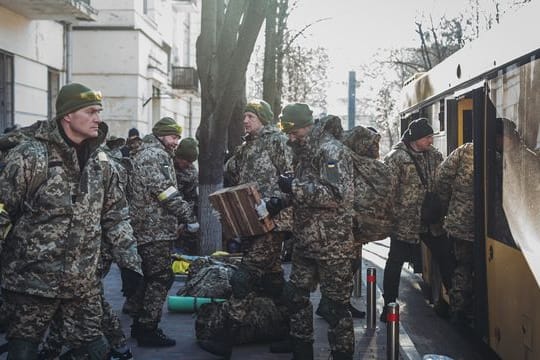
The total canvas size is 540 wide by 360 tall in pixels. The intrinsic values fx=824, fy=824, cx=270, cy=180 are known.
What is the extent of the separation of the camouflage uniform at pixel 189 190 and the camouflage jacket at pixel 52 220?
5443 millimetres

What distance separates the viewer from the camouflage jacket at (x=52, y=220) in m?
4.72

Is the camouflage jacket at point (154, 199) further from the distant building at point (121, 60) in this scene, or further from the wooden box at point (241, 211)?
the distant building at point (121, 60)

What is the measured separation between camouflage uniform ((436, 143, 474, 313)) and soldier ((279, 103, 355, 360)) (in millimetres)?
1812

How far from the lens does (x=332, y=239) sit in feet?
20.7

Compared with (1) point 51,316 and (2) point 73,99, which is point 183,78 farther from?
(1) point 51,316

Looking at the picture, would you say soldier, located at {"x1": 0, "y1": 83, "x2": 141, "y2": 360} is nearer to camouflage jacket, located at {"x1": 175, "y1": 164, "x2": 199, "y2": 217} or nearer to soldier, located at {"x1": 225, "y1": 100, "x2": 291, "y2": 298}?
soldier, located at {"x1": 225, "y1": 100, "x2": 291, "y2": 298}

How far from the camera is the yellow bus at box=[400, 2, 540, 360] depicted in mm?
5508

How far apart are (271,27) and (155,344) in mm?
14341

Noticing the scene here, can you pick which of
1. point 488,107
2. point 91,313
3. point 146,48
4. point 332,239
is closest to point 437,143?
point 488,107

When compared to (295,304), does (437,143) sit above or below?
above

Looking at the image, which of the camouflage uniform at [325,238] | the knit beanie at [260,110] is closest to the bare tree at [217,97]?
the knit beanie at [260,110]

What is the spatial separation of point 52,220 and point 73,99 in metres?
0.75

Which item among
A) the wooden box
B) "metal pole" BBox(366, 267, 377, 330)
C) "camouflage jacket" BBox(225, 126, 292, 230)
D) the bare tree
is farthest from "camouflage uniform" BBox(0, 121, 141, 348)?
the bare tree

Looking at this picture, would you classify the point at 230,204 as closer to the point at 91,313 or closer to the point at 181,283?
the point at 91,313
